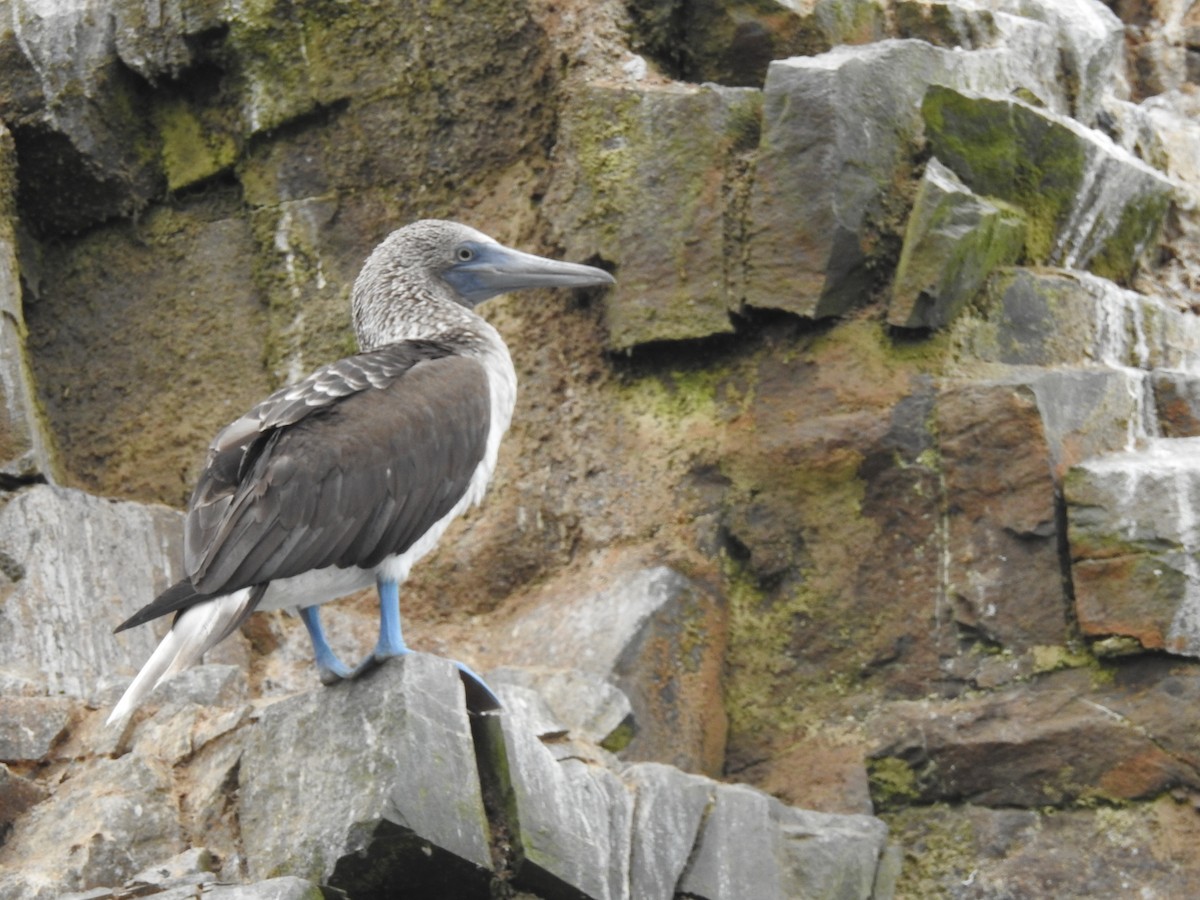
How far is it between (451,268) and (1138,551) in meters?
2.77

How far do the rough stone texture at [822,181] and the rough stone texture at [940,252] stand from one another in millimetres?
203

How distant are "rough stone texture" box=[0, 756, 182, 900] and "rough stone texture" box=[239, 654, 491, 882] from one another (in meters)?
0.33

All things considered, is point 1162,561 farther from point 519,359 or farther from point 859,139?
point 519,359

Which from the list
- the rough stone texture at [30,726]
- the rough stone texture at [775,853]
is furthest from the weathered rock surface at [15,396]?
the rough stone texture at [775,853]

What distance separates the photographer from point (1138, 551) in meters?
7.61

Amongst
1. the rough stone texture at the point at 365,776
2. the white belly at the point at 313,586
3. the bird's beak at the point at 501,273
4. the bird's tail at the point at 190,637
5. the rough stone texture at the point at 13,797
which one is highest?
the bird's beak at the point at 501,273

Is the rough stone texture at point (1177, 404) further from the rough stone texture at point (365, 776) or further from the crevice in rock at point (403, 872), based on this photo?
the crevice in rock at point (403, 872)

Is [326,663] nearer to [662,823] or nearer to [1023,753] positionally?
[662,823]

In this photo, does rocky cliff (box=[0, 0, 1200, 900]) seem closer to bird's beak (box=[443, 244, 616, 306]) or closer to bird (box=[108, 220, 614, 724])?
bird (box=[108, 220, 614, 724])

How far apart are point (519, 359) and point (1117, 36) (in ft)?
12.1

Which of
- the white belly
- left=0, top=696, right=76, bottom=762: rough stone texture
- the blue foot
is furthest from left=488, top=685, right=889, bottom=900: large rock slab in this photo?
left=0, top=696, right=76, bottom=762: rough stone texture

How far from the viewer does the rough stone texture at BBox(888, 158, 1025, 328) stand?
327 inches

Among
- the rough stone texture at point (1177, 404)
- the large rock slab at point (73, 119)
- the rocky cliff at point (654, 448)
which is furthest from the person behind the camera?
the large rock slab at point (73, 119)

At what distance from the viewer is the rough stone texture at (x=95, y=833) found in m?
6.20
